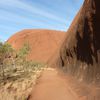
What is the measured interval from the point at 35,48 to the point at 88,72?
6799 centimetres

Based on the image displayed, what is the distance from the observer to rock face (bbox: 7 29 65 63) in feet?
261

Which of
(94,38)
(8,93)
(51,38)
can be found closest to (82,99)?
(94,38)

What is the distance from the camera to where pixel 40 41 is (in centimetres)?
8869

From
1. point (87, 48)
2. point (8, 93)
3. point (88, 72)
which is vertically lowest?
point (8, 93)

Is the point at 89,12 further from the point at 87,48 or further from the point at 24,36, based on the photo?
the point at 24,36

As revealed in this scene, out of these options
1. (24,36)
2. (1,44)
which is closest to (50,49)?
(24,36)

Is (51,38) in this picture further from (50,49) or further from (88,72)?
(88,72)

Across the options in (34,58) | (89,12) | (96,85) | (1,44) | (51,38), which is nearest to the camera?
(96,85)

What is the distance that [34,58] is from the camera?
77.1 m

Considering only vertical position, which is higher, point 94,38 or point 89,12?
point 89,12

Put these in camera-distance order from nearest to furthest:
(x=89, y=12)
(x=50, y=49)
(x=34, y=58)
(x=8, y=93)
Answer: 1. (x=89, y=12)
2. (x=8, y=93)
3. (x=34, y=58)
4. (x=50, y=49)

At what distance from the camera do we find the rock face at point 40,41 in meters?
79.4

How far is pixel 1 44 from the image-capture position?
31844mm

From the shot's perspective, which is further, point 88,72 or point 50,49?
point 50,49
